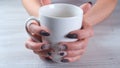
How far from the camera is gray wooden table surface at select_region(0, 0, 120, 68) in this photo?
0.44m

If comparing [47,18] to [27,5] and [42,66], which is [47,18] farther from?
[27,5]

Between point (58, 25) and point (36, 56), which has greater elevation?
point (58, 25)

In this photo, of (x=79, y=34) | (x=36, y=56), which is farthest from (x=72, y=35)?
(x=36, y=56)

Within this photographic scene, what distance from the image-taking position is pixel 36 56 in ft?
1.53

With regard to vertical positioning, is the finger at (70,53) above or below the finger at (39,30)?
below

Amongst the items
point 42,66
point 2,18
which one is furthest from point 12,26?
point 42,66

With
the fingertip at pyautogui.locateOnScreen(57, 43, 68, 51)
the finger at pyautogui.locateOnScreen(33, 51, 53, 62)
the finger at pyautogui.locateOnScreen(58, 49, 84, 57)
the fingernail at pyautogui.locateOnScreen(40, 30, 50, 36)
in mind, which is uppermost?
the fingernail at pyautogui.locateOnScreen(40, 30, 50, 36)

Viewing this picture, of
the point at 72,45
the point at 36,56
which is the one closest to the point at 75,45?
the point at 72,45

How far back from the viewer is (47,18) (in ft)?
1.23

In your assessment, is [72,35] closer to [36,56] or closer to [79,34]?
[79,34]

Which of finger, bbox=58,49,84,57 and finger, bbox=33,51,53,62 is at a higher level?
finger, bbox=58,49,84,57

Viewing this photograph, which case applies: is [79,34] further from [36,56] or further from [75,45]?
[36,56]

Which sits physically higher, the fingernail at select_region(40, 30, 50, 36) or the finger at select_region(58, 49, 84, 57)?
the fingernail at select_region(40, 30, 50, 36)

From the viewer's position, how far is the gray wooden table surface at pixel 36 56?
0.44 m
